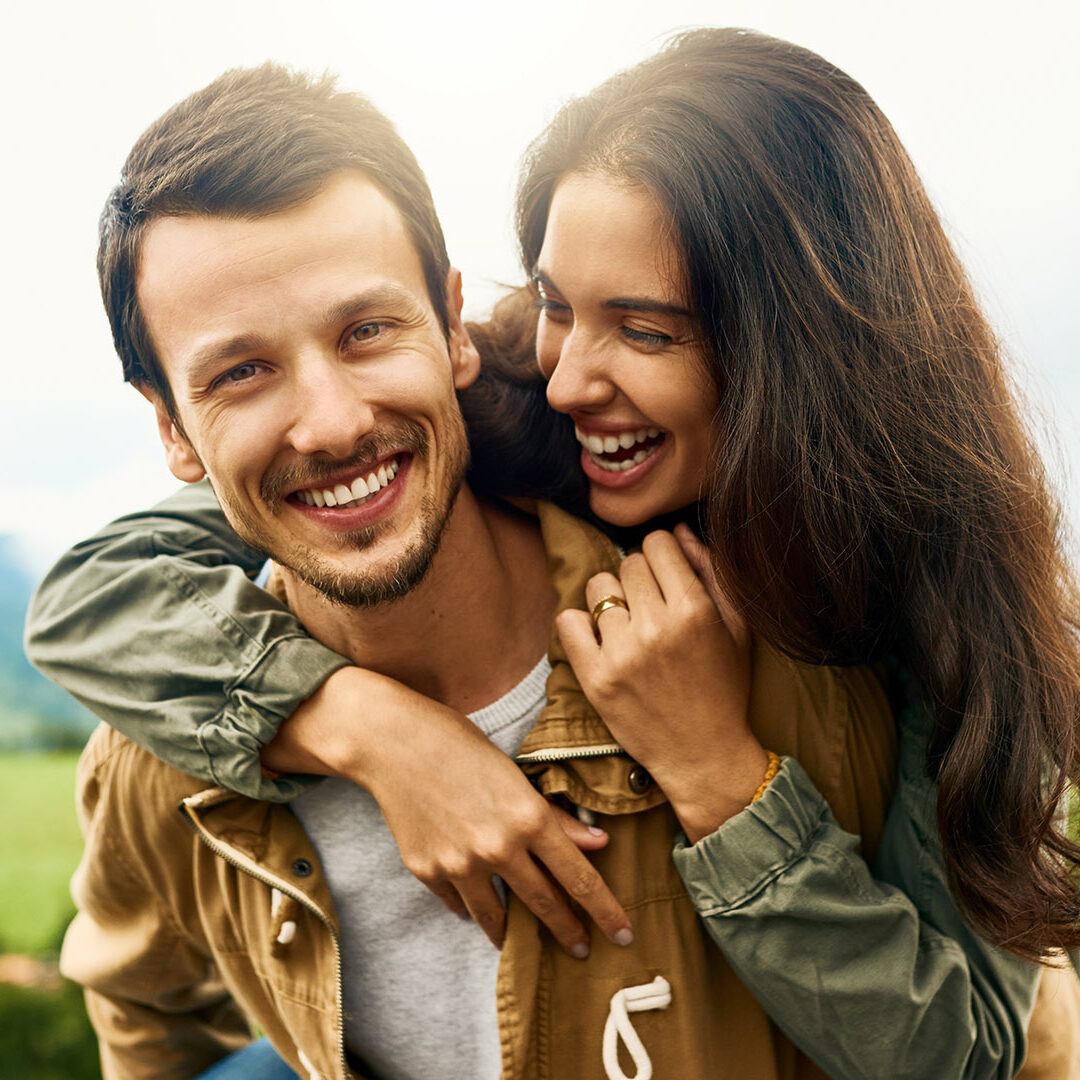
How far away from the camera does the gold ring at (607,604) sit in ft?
4.10

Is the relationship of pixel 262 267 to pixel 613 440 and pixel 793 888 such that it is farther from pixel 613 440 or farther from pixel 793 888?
pixel 793 888

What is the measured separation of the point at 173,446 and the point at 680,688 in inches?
29.7

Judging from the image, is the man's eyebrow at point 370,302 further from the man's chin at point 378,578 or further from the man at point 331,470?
the man's chin at point 378,578

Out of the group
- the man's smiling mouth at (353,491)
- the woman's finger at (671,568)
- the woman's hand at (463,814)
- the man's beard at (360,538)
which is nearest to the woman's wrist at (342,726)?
the woman's hand at (463,814)

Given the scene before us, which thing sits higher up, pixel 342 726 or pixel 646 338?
pixel 646 338

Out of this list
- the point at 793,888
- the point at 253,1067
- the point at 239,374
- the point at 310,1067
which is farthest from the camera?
the point at 253,1067

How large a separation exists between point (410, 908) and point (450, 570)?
46 cm

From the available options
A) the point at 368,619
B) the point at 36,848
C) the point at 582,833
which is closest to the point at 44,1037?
the point at 36,848

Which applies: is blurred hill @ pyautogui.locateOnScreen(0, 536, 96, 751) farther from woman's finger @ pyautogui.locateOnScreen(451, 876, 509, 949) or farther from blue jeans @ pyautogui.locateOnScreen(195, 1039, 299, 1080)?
woman's finger @ pyautogui.locateOnScreen(451, 876, 509, 949)

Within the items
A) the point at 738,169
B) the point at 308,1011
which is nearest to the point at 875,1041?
the point at 308,1011

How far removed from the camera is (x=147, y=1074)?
5.53 ft

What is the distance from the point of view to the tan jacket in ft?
3.92

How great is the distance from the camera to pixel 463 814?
3.81 feet

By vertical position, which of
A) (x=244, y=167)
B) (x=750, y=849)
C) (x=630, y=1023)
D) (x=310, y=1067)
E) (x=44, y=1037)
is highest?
(x=244, y=167)
